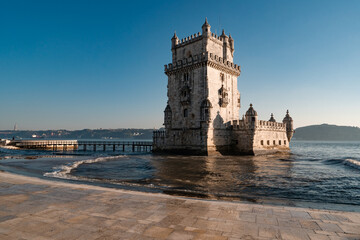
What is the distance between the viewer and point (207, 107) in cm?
3400

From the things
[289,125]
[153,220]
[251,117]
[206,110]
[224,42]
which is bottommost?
[153,220]

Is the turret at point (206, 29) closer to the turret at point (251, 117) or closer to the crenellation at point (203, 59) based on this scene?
the crenellation at point (203, 59)

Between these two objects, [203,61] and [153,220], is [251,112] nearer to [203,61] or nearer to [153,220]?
[203,61]

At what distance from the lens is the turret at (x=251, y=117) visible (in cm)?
3538

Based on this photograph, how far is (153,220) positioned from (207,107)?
94.6 ft

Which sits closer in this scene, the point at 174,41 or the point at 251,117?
the point at 251,117

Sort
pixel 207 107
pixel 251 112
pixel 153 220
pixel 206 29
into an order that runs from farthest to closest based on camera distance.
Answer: pixel 206 29 → pixel 251 112 → pixel 207 107 → pixel 153 220

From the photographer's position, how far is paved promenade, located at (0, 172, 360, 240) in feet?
16.9

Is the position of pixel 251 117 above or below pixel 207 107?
below

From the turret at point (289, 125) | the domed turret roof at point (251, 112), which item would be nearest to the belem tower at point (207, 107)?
the domed turret roof at point (251, 112)

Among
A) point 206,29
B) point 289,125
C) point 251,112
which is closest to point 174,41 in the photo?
point 206,29

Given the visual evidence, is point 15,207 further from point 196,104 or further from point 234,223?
point 196,104

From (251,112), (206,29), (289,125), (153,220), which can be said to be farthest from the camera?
(289,125)

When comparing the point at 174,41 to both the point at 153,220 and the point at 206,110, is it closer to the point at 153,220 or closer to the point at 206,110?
the point at 206,110
